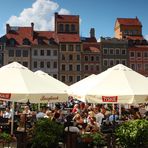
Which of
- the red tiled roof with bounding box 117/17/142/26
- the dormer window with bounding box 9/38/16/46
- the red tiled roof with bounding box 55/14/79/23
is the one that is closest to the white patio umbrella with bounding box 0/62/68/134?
the dormer window with bounding box 9/38/16/46

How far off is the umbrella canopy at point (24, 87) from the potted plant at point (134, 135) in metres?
2.37

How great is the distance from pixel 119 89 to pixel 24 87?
249 centimetres

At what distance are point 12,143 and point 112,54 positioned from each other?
205ft

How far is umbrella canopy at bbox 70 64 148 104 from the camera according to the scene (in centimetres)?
1024

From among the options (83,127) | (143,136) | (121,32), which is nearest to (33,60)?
(121,32)

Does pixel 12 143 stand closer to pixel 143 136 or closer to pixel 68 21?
pixel 143 136

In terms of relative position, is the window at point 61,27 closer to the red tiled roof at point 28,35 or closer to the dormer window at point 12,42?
the red tiled roof at point 28,35

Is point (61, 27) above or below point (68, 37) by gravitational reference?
above

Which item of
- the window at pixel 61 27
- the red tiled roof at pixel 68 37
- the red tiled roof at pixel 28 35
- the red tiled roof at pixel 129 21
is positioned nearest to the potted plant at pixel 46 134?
the red tiled roof at pixel 28 35

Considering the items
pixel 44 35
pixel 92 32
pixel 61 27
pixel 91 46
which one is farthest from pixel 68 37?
pixel 92 32

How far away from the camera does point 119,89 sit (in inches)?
416

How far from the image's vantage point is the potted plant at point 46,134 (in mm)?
9930

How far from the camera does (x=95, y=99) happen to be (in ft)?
34.4

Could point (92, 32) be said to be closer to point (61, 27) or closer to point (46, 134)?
point (61, 27)
